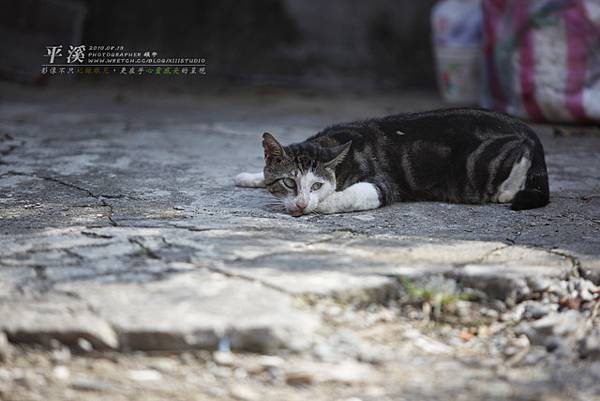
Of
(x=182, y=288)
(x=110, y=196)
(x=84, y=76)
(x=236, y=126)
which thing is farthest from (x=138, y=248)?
(x=84, y=76)

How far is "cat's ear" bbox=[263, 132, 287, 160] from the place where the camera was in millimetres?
3576

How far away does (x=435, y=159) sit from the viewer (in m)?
3.81

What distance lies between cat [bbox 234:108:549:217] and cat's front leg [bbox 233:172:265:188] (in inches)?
1.5

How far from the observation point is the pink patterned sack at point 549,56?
598cm

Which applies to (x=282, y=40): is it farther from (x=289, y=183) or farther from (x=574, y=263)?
(x=574, y=263)

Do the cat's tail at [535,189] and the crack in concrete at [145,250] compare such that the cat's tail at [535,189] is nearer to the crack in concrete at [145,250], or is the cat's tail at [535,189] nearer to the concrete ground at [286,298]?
the concrete ground at [286,298]

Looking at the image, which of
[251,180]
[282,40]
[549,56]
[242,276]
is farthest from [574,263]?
[282,40]

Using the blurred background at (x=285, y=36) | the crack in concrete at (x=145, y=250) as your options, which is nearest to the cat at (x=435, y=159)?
the crack in concrete at (x=145, y=250)

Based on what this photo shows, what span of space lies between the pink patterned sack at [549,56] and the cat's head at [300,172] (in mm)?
3036

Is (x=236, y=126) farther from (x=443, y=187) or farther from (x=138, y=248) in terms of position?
(x=138, y=248)

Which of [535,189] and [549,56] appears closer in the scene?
[535,189]

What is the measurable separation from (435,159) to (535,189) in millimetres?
459

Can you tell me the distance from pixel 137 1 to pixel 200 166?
493 centimetres

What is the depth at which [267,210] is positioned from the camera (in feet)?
11.6
